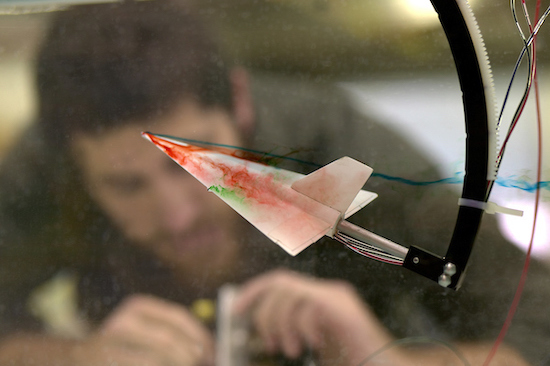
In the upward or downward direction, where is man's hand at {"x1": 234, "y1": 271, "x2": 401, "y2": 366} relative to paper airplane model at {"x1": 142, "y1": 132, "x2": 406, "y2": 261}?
downward

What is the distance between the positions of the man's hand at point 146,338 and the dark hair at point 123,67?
0.33 m

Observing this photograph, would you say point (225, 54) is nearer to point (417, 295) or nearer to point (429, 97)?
point (429, 97)

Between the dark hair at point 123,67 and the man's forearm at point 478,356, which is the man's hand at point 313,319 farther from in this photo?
the dark hair at point 123,67

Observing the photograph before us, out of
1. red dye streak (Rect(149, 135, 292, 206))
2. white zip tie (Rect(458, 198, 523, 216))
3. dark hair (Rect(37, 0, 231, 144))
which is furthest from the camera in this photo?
dark hair (Rect(37, 0, 231, 144))

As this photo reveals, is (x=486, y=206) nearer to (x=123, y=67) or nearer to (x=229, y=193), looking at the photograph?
(x=229, y=193)

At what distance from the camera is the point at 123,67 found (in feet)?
2.29

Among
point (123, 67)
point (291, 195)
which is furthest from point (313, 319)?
point (123, 67)

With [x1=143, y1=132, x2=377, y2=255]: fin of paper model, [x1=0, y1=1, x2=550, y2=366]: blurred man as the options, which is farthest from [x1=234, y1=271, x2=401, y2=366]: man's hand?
[x1=143, y1=132, x2=377, y2=255]: fin of paper model

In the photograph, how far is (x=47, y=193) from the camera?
0.69 meters

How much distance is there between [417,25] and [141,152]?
1.67 feet

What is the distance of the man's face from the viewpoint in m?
0.65

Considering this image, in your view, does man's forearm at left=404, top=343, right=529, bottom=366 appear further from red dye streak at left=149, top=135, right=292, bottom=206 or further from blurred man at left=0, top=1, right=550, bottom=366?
red dye streak at left=149, top=135, right=292, bottom=206

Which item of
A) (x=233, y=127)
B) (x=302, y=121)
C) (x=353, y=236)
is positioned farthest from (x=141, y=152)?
(x=353, y=236)

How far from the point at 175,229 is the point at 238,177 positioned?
161mm
